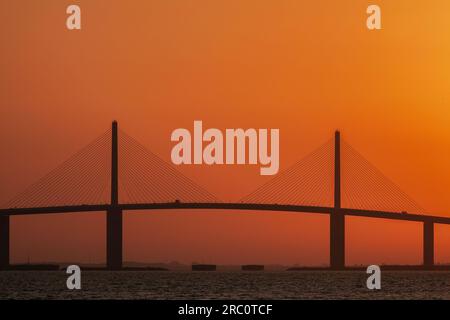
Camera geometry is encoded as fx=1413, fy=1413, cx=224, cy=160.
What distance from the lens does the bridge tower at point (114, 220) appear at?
99250 millimetres

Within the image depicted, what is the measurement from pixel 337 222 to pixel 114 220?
15966mm

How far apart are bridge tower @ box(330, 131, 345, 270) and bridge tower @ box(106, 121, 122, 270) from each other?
15.4 m

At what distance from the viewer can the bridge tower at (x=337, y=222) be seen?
101500mm

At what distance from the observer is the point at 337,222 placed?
101 metres

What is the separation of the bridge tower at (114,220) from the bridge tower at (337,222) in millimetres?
15378

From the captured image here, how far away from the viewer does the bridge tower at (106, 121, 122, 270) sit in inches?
3907

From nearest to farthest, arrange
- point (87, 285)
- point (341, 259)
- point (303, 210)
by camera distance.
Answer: point (87, 285) < point (303, 210) < point (341, 259)

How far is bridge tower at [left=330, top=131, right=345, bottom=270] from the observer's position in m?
102

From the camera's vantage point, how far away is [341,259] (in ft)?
349
